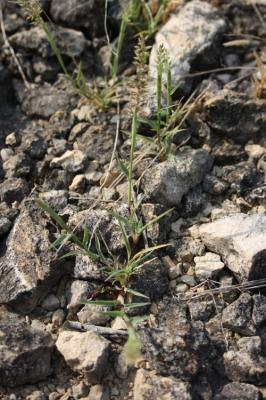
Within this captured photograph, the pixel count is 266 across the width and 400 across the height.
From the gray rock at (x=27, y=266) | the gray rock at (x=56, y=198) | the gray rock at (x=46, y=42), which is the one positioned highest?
the gray rock at (x=46, y=42)

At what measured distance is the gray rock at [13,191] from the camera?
2375 mm

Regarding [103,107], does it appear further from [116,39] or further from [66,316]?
[66,316]

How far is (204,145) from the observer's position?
2.55 metres

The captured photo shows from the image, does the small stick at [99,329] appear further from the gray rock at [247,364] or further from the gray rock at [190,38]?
the gray rock at [190,38]

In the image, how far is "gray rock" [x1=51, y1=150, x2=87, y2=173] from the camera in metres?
2.47

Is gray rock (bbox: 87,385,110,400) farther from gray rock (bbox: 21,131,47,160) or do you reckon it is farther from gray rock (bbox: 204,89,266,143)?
gray rock (bbox: 204,89,266,143)

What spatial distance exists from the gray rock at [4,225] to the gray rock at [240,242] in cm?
76

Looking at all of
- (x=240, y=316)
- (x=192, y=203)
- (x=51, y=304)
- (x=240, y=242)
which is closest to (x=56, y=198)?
(x=51, y=304)

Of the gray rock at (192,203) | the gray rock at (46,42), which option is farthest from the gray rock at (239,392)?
the gray rock at (46,42)

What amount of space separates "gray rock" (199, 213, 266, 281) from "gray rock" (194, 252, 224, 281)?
0.09 ft

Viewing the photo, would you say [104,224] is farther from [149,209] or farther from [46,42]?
[46,42]

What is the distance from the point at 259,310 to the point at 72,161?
1.01m

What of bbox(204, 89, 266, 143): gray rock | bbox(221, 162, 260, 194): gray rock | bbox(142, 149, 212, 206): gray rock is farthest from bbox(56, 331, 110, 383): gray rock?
bbox(204, 89, 266, 143): gray rock

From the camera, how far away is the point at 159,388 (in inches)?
73.8
